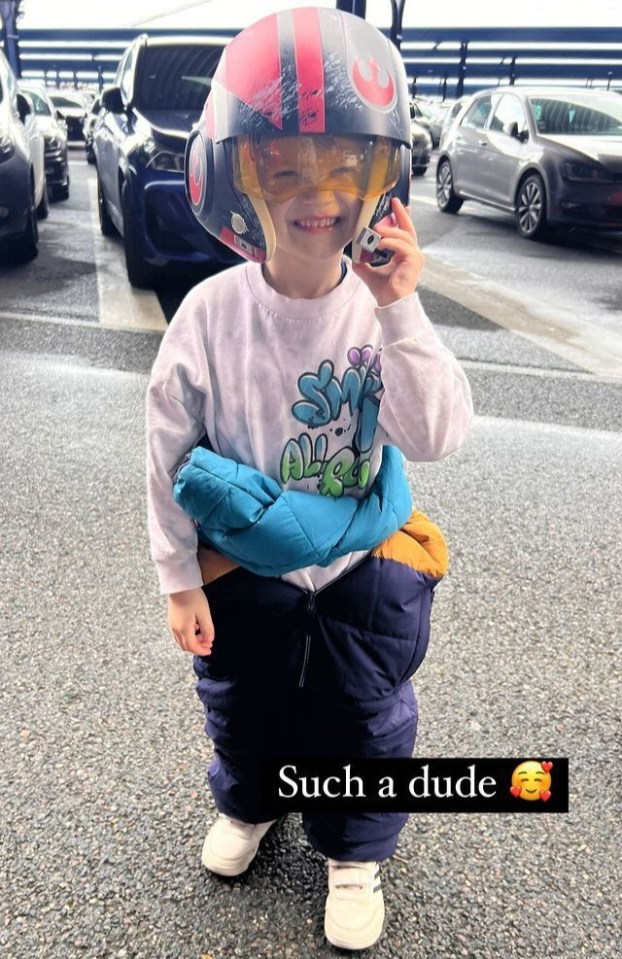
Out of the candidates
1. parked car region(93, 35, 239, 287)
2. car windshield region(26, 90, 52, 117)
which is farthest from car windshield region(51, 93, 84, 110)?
parked car region(93, 35, 239, 287)

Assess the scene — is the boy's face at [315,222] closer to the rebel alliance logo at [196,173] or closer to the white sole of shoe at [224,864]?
the rebel alliance logo at [196,173]

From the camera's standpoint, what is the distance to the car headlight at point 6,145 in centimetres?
633

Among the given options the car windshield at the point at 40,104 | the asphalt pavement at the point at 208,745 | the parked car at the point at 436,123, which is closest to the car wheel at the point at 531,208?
the asphalt pavement at the point at 208,745

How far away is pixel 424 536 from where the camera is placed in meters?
1.61

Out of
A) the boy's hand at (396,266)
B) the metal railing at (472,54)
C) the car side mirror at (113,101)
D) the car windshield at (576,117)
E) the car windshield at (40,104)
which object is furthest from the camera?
the metal railing at (472,54)

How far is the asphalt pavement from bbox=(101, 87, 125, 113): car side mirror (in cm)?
332

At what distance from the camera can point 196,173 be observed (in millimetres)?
1271

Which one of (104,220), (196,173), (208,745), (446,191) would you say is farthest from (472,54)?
(196,173)

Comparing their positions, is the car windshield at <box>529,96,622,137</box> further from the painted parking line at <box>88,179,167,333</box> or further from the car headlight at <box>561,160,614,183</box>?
the painted parking line at <box>88,179,167,333</box>

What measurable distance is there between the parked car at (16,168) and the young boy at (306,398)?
222 inches

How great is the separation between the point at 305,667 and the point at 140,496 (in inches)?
75.2

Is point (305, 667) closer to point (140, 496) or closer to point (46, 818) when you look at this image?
point (46, 818)

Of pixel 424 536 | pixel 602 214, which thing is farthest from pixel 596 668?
pixel 602 214

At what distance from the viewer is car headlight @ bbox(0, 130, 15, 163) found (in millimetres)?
6334
